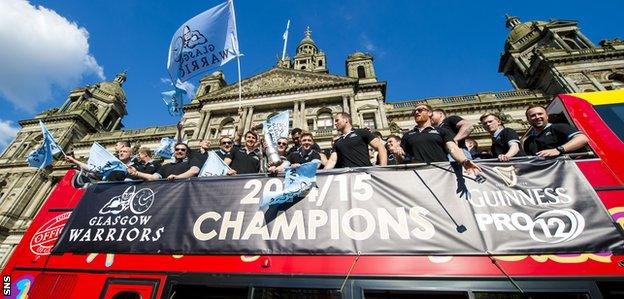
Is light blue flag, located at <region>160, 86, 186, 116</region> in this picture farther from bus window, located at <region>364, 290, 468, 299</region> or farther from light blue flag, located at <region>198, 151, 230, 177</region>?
bus window, located at <region>364, 290, 468, 299</region>

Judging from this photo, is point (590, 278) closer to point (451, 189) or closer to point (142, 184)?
point (451, 189)

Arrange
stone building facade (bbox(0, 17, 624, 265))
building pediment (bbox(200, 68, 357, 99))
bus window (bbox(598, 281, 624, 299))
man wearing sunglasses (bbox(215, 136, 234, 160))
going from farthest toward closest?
1. building pediment (bbox(200, 68, 357, 99))
2. stone building facade (bbox(0, 17, 624, 265))
3. man wearing sunglasses (bbox(215, 136, 234, 160))
4. bus window (bbox(598, 281, 624, 299))

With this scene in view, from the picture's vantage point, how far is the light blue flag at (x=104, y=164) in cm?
483

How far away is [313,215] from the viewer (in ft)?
11.7

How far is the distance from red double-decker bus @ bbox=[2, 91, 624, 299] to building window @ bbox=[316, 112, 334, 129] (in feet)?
64.7

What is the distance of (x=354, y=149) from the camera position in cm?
471

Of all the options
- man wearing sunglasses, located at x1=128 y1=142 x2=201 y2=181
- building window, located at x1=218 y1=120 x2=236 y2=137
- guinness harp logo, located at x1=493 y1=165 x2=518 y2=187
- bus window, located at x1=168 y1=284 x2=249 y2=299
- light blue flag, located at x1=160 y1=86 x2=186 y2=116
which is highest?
building window, located at x1=218 y1=120 x2=236 y2=137

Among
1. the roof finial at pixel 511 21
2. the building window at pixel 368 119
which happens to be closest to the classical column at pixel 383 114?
the building window at pixel 368 119

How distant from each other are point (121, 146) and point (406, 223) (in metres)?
5.99

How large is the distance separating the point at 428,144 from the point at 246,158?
3.60m

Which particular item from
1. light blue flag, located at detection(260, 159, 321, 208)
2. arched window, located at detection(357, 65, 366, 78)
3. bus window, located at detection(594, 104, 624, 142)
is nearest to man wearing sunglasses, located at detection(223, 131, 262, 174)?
light blue flag, located at detection(260, 159, 321, 208)

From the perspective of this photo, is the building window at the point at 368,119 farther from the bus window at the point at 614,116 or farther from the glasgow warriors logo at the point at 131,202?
the glasgow warriors logo at the point at 131,202

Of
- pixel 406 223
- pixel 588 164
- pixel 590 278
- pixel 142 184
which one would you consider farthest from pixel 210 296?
pixel 588 164

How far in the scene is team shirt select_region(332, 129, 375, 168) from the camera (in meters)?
4.60
